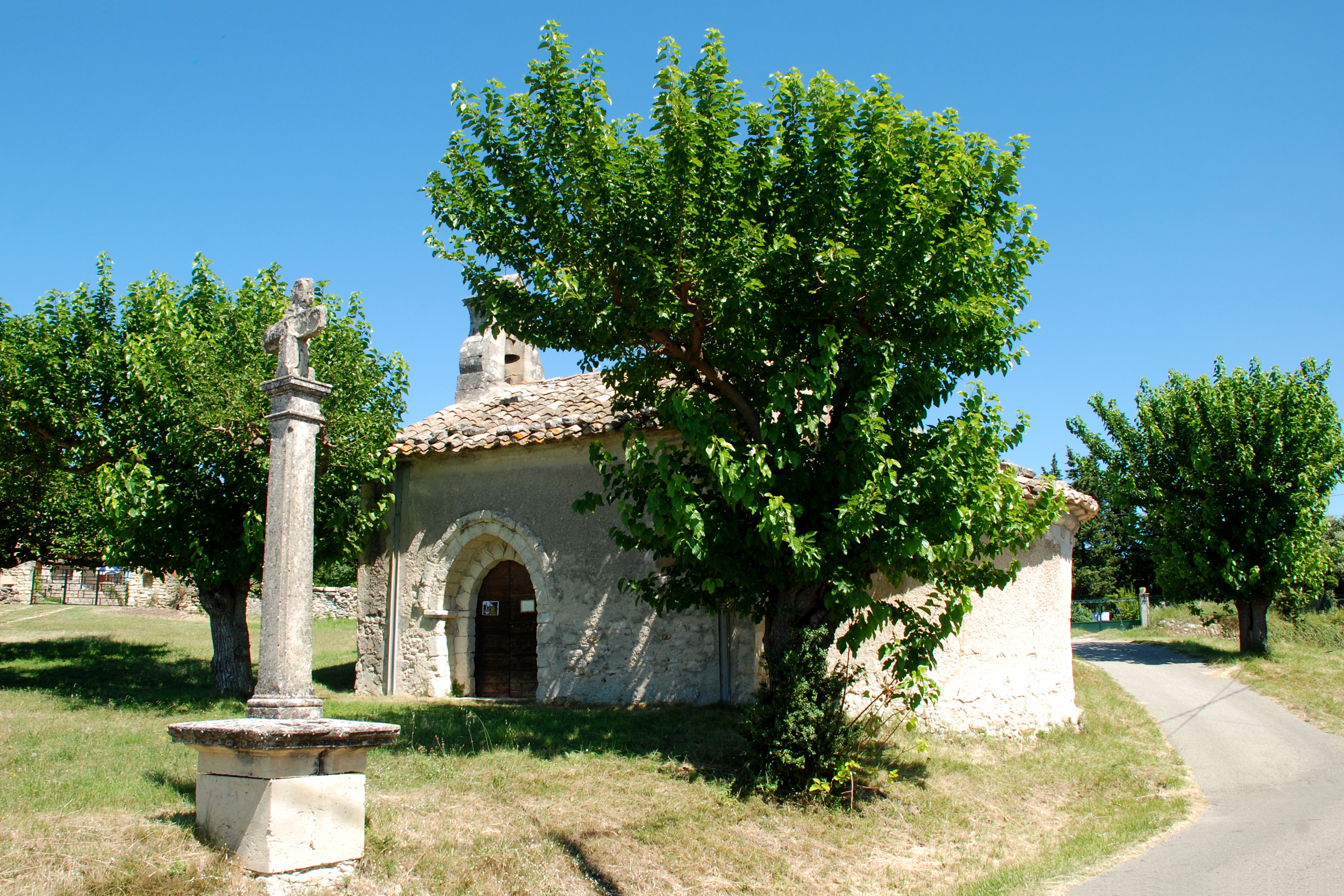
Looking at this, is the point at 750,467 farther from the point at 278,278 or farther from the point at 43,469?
the point at 43,469

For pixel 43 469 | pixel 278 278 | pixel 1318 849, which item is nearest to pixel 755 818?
pixel 1318 849

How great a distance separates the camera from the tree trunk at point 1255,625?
18141 millimetres

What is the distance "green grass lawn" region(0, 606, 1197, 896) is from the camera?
5043mm

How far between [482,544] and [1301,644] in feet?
63.5

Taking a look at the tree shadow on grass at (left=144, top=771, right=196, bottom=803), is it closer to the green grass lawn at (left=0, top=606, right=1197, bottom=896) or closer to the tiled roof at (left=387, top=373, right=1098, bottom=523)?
the green grass lawn at (left=0, top=606, right=1197, bottom=896)

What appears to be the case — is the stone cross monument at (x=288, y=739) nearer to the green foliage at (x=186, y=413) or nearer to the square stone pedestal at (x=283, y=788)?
the square stone pedestal at (x=283, y=788)

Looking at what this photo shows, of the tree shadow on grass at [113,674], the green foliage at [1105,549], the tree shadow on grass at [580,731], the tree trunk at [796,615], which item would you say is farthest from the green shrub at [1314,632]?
the tree shadow on grass at [113,674]

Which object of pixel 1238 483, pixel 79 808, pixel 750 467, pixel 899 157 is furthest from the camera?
pixel 1238 483

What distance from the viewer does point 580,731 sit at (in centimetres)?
934

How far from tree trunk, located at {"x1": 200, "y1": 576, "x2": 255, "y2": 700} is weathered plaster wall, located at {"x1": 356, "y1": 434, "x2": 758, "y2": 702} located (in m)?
1.84

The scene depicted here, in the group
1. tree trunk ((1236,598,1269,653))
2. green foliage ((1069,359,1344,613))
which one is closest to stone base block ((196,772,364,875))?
green foliage ((1069,359,1344,613))

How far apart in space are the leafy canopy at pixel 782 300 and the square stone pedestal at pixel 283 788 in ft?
10.4

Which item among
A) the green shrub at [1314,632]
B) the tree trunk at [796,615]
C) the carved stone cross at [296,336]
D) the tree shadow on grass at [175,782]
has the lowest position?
the green shrub at [1314,632]

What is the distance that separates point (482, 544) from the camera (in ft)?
41.7
